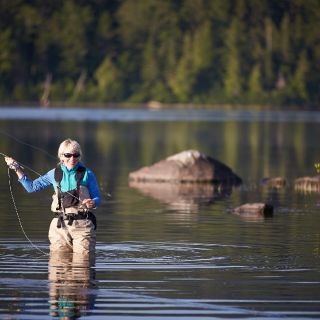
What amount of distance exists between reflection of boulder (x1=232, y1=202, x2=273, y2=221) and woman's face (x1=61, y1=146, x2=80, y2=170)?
7.60 metres

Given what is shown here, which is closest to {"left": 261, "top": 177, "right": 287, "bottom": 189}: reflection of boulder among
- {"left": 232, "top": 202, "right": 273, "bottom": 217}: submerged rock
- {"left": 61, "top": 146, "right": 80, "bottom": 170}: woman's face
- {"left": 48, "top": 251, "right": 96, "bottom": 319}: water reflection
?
{"left": 232, "top": 202, "right": 273, "bottom": 217}: submerged rock

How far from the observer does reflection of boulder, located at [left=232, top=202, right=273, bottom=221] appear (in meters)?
24.2

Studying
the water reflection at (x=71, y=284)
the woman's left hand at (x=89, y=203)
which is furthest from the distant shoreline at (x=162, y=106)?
the woman's left hand at (x=89, y=203)

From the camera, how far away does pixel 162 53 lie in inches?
6772

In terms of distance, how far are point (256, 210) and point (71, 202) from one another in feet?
26.1

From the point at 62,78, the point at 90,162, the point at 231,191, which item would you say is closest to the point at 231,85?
the point at 62,78

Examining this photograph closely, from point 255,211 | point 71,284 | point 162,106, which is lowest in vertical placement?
point 71,284

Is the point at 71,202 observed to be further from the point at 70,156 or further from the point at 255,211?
the point at 255,211

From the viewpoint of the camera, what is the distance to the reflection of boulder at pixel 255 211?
24.2 metres

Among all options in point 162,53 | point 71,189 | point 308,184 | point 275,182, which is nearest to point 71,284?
point 71,189

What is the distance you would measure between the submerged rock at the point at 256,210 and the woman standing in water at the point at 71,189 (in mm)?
7519

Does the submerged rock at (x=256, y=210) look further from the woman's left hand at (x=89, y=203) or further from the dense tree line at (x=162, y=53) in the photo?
the dense tree line at (x=162, y=53)

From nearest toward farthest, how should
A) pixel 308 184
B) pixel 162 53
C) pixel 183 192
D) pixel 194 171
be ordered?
1. pixel 183 192
2. pixel 308 184
3. pixel 194 171
4. pixel 162 53

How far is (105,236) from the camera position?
67.7 ft
